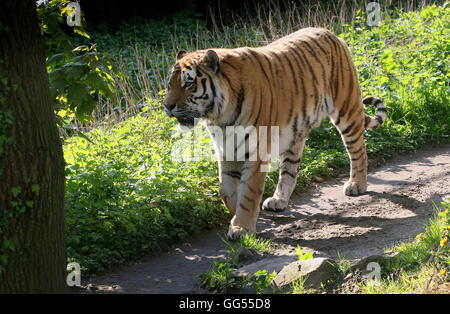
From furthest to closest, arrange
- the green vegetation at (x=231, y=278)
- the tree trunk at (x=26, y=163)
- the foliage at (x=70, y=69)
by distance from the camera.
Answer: the foliage at (x=70, y=69) → the green vegetation at (x=231, y=278) → the tree trunk at (x=26, y=163)

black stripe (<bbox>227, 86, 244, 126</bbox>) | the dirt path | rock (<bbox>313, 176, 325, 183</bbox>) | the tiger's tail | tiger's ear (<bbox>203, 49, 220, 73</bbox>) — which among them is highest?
tiger's ear (<bbox>203, 49, 220, 73</bbox>)

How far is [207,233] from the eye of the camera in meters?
6.32

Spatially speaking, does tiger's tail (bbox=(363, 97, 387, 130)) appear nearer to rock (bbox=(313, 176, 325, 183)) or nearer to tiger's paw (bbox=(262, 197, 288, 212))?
→ rock (bbox=(313, 176, 325, 183))

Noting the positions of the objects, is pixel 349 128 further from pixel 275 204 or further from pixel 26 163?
pixel 26 163

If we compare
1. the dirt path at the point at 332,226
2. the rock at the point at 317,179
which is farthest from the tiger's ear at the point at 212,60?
the rock at the point at 317,179

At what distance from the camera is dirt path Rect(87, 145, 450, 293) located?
5367 mm

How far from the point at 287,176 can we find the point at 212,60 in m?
1.67

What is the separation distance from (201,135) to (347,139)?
170cm

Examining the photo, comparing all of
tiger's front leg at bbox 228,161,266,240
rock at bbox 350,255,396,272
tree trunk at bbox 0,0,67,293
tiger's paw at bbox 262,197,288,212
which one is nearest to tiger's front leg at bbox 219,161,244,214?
tiger's front leg at bbox 228,161,266,240

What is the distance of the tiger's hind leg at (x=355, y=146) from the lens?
7.12 metres

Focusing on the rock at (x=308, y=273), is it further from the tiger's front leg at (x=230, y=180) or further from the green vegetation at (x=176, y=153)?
the tiger's front leg at (x=230, y=180)

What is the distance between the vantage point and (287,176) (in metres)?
6.96

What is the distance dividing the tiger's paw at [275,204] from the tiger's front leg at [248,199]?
2.68 feet
